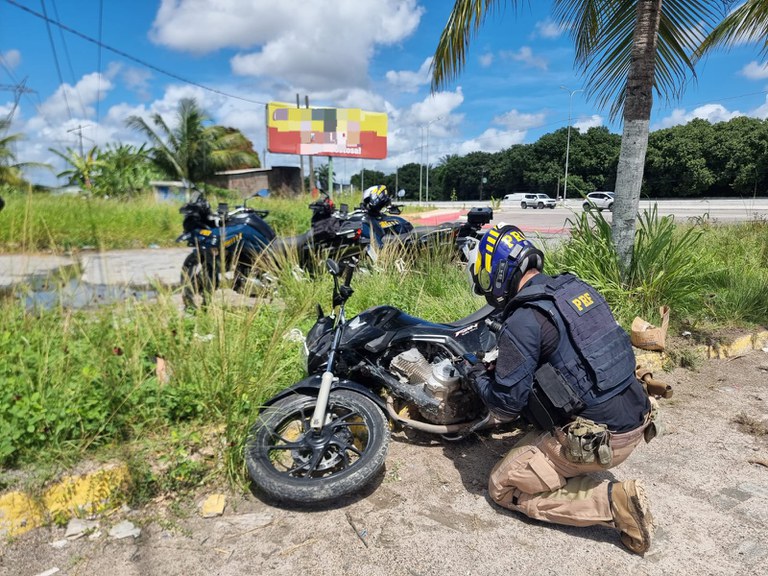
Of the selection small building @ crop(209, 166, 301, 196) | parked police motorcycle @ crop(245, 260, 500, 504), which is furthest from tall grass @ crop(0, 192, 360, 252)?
small building @ crop(209, 166, 301, 196)

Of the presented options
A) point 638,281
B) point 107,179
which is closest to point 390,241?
point 638,281

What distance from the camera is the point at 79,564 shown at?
2.31 m

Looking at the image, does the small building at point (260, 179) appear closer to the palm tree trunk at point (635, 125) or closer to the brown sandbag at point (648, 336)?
the palm tree trunk at point (635, 125)

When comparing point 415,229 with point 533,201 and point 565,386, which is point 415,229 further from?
point 533,201

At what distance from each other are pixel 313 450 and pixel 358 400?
0.36m

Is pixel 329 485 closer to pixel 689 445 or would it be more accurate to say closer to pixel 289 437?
pixel 289 437

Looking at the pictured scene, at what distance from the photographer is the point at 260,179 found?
35656 millimetres

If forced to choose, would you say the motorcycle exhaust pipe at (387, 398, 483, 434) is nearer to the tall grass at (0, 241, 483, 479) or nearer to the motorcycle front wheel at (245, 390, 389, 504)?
the motorcycle front wheel at (245, 390, 389, 504)

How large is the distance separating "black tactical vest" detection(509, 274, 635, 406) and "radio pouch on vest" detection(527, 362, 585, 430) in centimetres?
4

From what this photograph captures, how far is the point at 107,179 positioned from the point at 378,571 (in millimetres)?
23292

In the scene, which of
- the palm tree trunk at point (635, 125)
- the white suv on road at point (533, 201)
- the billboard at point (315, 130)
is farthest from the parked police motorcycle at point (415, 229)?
the white suv on road at point (533, 201)

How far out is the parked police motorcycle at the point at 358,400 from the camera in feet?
8.68

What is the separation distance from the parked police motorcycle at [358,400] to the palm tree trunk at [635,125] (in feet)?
7.20

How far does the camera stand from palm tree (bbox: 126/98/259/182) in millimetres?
28672
